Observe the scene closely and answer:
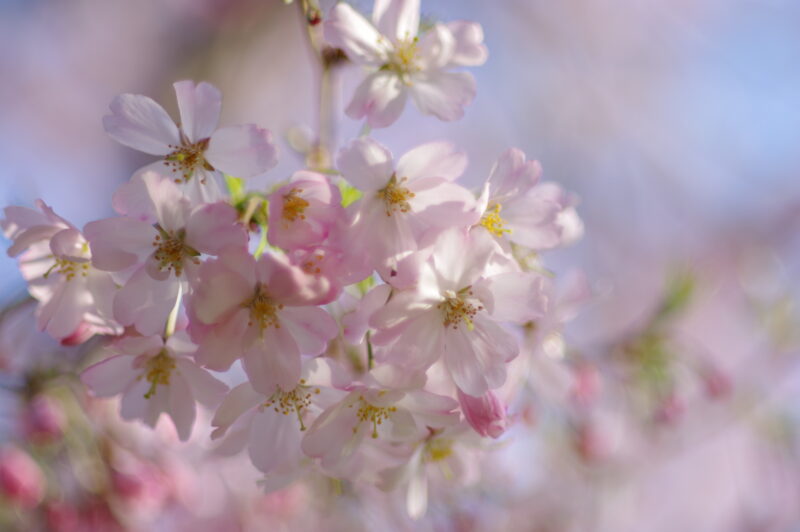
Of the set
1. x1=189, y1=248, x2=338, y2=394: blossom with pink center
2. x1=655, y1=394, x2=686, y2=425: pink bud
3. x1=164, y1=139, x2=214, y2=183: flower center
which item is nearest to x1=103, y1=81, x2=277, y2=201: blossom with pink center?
x1=164, y1=139, x2=214, y2=183: flower center

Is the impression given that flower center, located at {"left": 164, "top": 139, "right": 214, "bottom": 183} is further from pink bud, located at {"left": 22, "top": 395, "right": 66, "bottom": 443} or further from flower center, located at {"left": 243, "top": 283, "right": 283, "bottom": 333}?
pink bud, located at {"left": 22, "top": 395, "right": 66, "bottom": 443}

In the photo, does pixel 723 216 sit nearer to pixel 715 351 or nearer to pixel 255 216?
pixel 715 351

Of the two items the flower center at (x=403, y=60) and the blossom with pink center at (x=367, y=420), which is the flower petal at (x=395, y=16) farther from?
the blossom with pink center at (x=367, y=420)

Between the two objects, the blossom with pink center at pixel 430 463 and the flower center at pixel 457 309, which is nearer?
the flower center at pixel 457 309

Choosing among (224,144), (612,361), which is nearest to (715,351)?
(612,361)

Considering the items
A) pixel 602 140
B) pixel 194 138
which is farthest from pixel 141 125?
pixel 602 140

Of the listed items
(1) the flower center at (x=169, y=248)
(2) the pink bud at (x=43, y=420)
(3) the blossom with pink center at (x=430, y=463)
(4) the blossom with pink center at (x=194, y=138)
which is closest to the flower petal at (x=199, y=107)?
(4) the blossom with pink center at (x=194, y=138)

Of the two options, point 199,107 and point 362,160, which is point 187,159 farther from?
point 362,160
